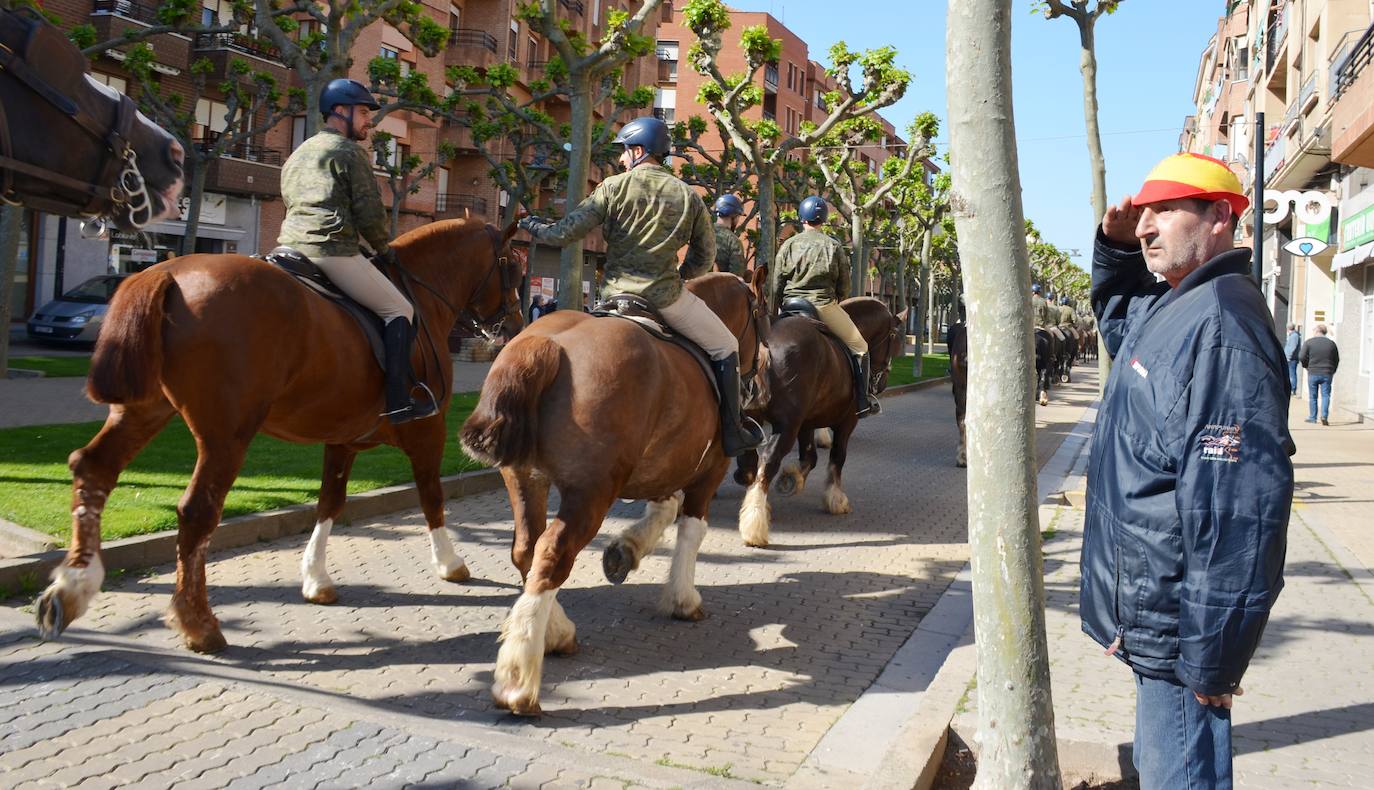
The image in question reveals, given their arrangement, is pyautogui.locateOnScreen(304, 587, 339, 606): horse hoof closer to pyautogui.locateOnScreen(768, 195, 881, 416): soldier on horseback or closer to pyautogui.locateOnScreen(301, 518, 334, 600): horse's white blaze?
pyautogui.locateOnScreen(301, 518, 334, 600): horse's white blaze

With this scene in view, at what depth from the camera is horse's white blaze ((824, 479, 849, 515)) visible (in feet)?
33.9

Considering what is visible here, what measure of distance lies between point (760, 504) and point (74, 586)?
16.5ft

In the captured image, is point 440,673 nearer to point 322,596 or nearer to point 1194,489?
point 322,596

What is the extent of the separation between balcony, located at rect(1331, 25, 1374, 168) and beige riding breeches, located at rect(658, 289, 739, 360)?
1444 centimetres

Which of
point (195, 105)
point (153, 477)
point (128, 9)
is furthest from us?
point (128, 9)

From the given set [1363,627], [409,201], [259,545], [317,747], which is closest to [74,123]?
[317,747]

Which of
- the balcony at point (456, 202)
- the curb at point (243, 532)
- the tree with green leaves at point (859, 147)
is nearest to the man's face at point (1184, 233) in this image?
the curb at point (243, 532)

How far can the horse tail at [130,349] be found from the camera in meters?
4.88

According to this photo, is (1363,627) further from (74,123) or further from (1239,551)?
(74,123)

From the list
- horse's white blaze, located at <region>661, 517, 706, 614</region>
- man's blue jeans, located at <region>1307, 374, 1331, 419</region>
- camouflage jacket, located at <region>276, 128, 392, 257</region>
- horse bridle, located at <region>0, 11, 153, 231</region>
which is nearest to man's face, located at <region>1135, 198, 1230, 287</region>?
horse bridle, located at <region>0, 11, 153, 231</region>

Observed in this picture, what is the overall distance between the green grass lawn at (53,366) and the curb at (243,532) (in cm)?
1079

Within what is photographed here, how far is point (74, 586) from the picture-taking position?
501cm

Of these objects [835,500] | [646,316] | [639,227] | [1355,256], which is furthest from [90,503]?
[1355,256]

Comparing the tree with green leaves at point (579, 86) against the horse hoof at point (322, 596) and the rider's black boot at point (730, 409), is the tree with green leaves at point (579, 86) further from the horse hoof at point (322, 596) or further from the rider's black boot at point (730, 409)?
the horse hoof at point (322, 596)
